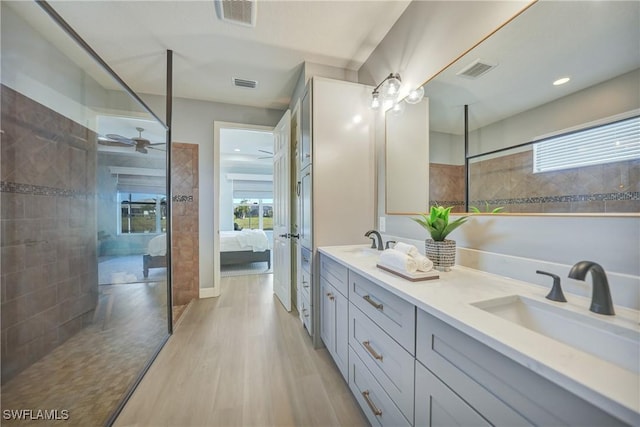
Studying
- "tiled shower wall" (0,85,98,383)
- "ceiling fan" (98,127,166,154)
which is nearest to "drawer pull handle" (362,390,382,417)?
"tiled shower wall" (0,85,98,383)

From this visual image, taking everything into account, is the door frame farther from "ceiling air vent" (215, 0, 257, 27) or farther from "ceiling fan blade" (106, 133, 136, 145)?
"ceiling air vent" (215, 0, 257, 27)

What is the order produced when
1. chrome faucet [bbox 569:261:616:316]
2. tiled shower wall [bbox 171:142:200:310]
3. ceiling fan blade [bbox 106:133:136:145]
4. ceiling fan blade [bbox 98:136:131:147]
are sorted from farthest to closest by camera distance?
tiled shower wall [bbox 171:142:200:310], ceiling fan blade [bbox 106:133:136:145], ceiling fan blade [bbox 98:136:131:147], chrome faucet [bbox 569:261:616:316]

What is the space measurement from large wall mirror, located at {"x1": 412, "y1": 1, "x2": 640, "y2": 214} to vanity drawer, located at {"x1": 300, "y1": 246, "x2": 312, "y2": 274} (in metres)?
1.22

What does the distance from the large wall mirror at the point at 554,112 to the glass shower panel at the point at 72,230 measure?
91.7 inches

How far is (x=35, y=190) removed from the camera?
1664 millimetres

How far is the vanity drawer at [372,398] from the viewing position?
0.96 meters

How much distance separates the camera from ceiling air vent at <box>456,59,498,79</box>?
118 centimetres

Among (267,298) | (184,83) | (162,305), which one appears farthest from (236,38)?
(267,298)

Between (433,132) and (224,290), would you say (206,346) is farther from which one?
(433,132)

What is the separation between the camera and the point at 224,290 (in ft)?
11.1

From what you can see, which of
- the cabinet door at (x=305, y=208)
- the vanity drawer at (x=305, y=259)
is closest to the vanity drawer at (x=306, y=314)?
Answer: the vanity drawer at (x=305, y=259)

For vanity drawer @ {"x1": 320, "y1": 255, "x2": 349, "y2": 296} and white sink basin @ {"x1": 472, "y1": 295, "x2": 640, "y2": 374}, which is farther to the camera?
vanity drawer @ {"x1": 320, "y1": 255, "x2": 349, "y2": 296}

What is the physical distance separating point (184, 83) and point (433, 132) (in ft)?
9.34

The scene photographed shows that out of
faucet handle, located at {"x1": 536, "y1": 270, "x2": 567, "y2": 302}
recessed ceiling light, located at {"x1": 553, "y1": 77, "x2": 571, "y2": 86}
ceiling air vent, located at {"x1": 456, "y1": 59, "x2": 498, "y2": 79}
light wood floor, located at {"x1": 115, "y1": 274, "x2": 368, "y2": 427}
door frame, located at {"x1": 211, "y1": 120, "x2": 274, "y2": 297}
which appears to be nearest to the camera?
→ faucet handle, located at {"x1": 536, "y1": 270, "x2": 567, "y2": 302}
